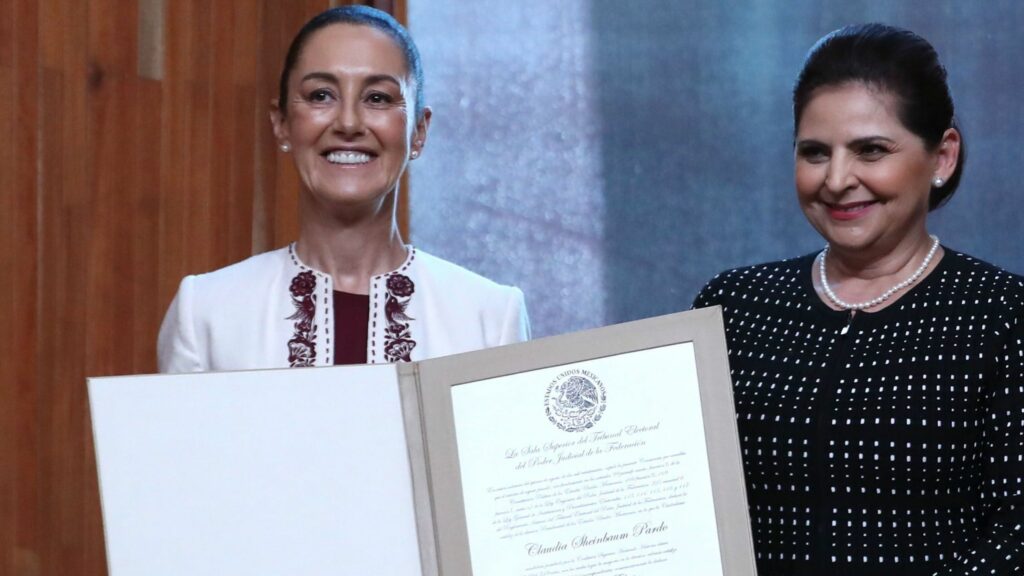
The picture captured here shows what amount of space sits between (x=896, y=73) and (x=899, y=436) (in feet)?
1.57

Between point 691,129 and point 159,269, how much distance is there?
120cm

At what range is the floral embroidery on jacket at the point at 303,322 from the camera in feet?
5.75

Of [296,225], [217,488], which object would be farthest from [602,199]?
[217,488]

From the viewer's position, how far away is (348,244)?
180 cm

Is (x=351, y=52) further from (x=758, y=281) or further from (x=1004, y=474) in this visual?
(x=1004, y=474)

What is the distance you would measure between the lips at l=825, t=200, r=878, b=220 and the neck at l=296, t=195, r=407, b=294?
61 centimetres

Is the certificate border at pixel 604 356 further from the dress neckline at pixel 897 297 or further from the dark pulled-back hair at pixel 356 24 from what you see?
the dark pulled-back hair at pixel 356 24

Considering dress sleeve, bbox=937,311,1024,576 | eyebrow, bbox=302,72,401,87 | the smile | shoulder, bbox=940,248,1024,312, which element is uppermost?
eyebrow, bbox=302,72,401,87

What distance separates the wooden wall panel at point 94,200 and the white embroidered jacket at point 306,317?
2.17 ft

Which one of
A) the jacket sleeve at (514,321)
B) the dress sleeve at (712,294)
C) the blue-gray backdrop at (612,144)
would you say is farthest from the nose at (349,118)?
the blue-gray backdrop at (612,144)

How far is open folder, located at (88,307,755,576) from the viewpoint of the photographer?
145cm

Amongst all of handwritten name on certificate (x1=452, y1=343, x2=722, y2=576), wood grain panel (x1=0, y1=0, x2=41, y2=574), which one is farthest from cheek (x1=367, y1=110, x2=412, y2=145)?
wood grain panel (x1=0, y1=0, x2=41, y2=574)

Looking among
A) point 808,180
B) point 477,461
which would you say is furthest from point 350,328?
point 808,180

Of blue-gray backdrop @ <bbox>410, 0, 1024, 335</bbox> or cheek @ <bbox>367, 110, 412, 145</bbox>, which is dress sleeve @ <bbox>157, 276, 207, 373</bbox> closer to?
cheek @ <bbox>367, 110, 412, 145</bbox>
